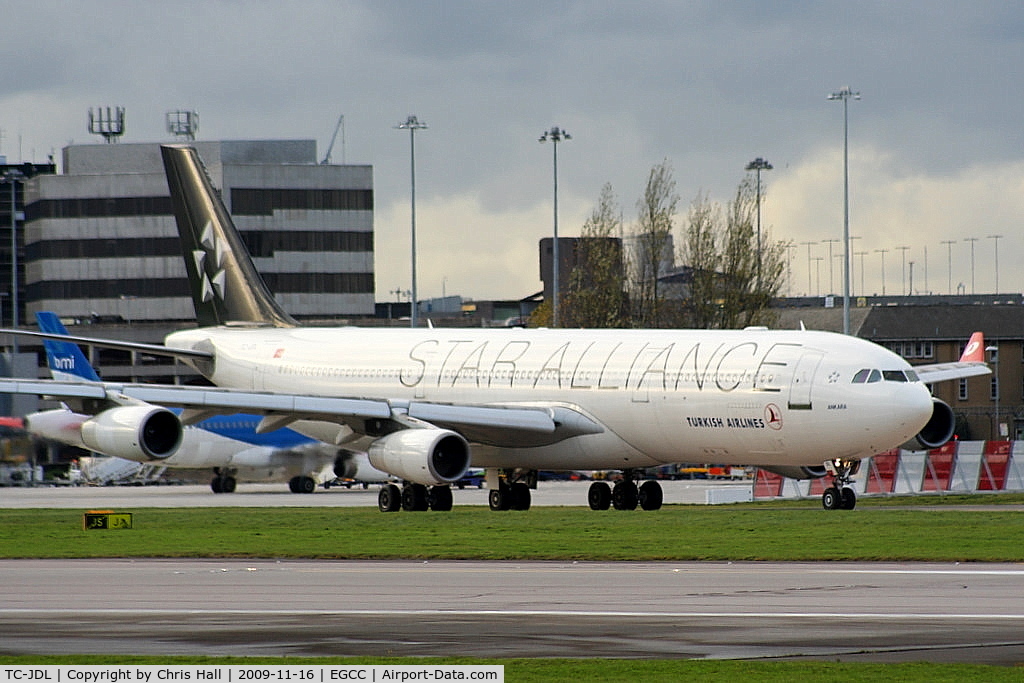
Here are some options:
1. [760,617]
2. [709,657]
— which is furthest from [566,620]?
[709,657]

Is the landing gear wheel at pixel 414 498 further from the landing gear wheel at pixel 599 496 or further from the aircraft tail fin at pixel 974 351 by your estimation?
the aircraft tail fin at pixel 974 351

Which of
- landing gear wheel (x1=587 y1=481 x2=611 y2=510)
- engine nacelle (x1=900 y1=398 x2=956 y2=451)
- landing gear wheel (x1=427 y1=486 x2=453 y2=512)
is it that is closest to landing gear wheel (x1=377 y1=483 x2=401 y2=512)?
landing gear wheel (x1=427 y1=486 x2=453 y2=512)

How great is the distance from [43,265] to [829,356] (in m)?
99.3

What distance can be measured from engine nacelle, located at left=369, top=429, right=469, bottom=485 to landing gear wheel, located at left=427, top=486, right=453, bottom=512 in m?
2.52

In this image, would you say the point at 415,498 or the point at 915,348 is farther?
the point at 915,348

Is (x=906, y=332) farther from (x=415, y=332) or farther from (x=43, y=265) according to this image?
(x=415, y=332)

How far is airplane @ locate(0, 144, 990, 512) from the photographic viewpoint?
4141 centimetres

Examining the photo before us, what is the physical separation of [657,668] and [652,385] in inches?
1104

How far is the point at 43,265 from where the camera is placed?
13150cm

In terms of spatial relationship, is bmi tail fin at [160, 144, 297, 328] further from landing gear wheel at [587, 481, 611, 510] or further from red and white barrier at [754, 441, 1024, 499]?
red and white barrier at [754, 441, 1024, 499]

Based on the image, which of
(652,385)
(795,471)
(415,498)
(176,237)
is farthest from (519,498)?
(176,237)

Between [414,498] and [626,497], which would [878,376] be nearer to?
[626,497]

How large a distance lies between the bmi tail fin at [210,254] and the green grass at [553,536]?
14020 mm

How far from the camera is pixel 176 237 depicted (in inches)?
5069
